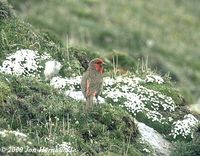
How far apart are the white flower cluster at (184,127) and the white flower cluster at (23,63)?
3.44 metres

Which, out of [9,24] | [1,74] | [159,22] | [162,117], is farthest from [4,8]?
[159,22]

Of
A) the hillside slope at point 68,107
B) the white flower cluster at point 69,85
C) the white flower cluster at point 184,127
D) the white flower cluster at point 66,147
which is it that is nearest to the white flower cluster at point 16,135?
the hillside slope at point 68,107

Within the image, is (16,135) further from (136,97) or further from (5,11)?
(5,11)

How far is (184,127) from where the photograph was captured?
1562 centimetres

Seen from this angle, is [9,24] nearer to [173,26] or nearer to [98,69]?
[98,69]

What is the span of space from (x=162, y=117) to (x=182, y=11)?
35605 millimetres

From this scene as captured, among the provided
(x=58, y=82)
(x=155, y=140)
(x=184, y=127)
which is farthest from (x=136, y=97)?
(x=58, y=82)

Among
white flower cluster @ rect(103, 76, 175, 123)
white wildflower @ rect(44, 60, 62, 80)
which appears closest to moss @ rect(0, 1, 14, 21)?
white wildflower @ rect(44, 60, 62, 80)

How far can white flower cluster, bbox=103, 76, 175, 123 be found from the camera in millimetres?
15945

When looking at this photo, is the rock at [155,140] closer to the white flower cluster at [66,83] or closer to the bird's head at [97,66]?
the bird's head at [97,66]

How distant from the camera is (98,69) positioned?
1512 cm

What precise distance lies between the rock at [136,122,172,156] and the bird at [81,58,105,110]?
1.33m

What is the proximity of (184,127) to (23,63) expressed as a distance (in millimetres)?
3941

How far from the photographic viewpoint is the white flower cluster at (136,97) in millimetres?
15945
